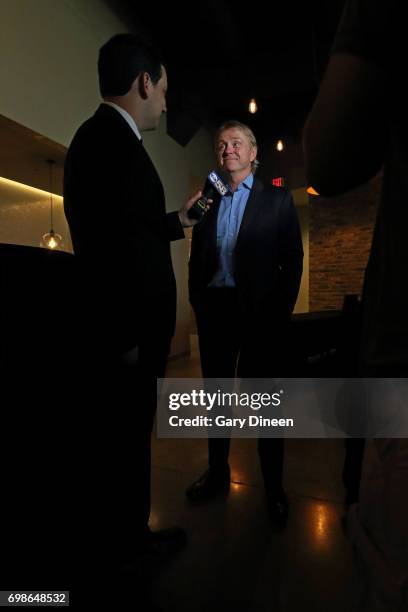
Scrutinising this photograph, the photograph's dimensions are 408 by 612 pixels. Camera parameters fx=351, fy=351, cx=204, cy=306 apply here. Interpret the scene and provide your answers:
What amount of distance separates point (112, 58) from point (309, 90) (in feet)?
15.8

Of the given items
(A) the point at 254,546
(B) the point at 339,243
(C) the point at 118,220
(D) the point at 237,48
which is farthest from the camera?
(B) the point at 339,243

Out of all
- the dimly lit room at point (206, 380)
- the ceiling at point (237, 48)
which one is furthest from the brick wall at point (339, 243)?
the dimly lit room at point (206, 380)

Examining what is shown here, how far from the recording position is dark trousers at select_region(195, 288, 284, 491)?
1343mm

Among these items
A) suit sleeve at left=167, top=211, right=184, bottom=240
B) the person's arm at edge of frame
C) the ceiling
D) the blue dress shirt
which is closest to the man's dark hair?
suit sleeve at left=167, top=211, right=184, bottom=240

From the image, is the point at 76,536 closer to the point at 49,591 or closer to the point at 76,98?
the point at 49,591

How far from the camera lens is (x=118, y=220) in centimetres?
87

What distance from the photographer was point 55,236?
409cm

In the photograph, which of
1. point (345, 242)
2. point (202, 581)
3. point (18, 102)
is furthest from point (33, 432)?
point (345, 242)

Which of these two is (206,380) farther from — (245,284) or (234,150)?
(234,150)

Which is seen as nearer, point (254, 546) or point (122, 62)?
point (122, 62)

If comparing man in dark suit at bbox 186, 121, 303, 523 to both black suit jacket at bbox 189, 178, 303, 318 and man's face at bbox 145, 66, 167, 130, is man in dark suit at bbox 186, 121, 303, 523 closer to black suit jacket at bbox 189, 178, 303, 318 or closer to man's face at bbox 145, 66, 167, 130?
black suit jacket at bbox 189, 178, 303, 318

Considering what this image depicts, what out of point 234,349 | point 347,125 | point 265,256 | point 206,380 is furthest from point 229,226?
point 347,125

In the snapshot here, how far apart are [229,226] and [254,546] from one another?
3.75ft

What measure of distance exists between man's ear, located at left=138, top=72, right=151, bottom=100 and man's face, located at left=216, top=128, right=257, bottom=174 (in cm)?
47
